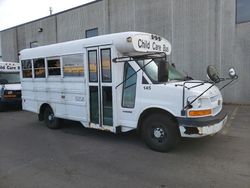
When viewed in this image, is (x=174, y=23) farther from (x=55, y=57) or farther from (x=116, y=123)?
(x=116, y=123)

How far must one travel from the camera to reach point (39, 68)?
8.45m

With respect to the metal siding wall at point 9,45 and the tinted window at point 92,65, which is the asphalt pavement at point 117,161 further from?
the metal siding wall at point 9,45

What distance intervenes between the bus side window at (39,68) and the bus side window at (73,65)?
1.15 meters

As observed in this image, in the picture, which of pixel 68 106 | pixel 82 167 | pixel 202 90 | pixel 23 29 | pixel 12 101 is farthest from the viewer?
pixel 23 29

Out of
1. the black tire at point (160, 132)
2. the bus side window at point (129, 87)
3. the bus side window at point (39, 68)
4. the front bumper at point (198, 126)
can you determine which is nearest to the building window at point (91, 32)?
the bus side window at point (39, 68)

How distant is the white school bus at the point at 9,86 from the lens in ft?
43.0

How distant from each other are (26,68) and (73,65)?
8.73ft

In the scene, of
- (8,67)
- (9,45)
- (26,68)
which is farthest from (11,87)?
(9,45)

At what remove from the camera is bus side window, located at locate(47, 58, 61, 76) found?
7730 millimetres

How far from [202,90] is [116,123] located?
221 cm

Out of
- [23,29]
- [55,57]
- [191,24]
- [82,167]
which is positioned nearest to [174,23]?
[191,24]

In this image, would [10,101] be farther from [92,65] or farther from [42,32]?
[42,32]

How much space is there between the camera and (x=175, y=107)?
17.5 ft

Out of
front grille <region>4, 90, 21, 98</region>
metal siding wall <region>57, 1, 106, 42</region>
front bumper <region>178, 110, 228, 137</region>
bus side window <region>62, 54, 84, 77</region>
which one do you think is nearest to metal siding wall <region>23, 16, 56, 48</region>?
metal siding wall <region>57, 1, 106, 42</region>
